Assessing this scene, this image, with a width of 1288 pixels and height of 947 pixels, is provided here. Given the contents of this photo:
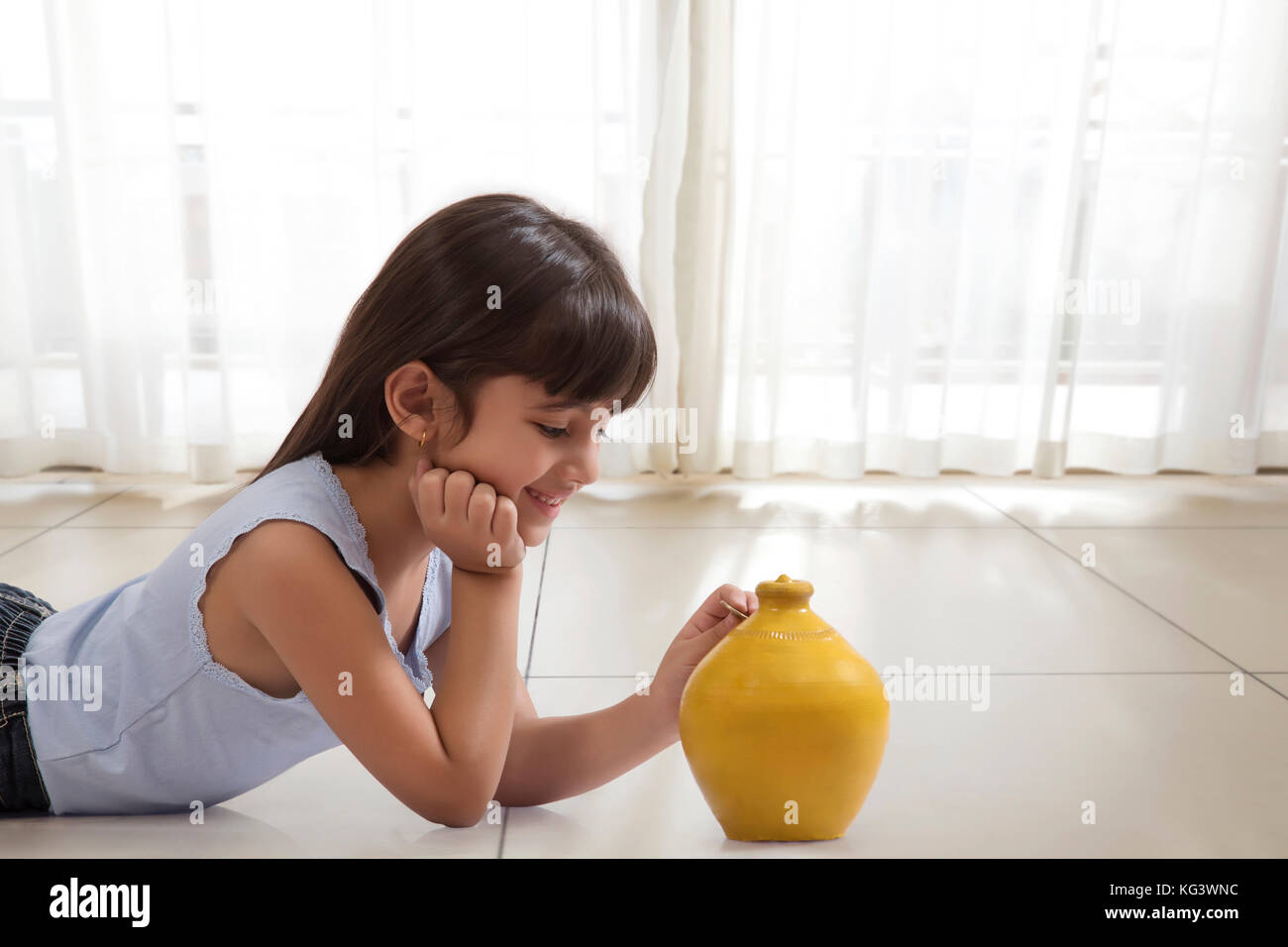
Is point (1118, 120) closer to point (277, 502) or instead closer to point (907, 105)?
point (907, 105)

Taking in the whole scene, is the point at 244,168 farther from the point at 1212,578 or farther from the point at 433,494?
the point at 1212,578

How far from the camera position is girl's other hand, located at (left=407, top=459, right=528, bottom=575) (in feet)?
2.39

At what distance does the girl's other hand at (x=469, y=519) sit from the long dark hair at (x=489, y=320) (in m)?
0.04

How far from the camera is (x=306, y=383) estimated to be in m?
2.03

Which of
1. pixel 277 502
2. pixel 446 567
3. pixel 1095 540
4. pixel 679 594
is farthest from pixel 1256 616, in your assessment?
pixel 277 502

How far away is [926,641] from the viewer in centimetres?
129

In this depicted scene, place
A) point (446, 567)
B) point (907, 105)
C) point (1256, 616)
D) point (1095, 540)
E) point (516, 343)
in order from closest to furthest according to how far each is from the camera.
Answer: point (516, 343) → point (446, 567) → point (1256, 616) → point (1095, 540) → point (907, 105)

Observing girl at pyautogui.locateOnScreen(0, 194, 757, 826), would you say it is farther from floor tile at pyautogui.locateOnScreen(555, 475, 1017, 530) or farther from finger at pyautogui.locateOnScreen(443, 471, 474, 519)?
floor tile at pyautogui.locateOnScreen(555, 475, 1017, 530)

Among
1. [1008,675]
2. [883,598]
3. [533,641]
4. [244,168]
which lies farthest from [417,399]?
[244,168]

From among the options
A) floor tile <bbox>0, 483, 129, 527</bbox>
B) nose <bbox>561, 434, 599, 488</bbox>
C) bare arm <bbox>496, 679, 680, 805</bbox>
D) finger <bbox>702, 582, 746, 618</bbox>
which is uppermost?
nose <bbox>561, 434, 599, 488</bbox>

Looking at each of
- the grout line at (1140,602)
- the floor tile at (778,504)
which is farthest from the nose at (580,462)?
the floor tile at (778,504)

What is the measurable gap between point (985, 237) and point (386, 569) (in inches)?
62.2

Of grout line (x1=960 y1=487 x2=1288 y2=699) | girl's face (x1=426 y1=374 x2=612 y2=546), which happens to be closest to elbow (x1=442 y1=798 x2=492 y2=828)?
girl's face (x1=426 y1=374 x2=612 y2=546)
